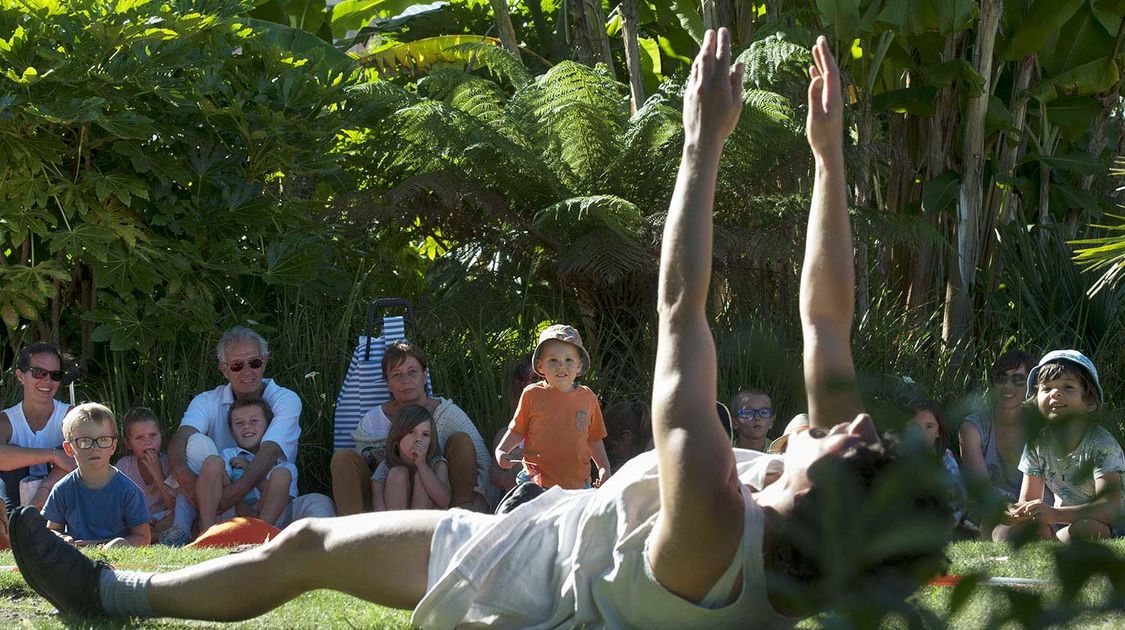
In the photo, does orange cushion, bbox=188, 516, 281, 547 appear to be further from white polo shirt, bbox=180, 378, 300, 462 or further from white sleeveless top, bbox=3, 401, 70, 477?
white sleeveless top, bbox=3, 401, 70, 477

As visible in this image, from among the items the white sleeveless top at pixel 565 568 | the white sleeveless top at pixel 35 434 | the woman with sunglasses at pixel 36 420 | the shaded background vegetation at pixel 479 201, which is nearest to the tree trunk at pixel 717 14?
the shaded background vegetation at pixel 479 201

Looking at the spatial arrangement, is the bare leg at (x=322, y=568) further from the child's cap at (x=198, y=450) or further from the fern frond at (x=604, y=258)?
the fern frond at (x=604, y=258)

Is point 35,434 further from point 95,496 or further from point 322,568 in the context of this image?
point 322,568

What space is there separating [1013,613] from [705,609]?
1.43 m

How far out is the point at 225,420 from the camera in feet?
22.7

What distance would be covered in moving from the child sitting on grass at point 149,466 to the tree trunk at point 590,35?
480cm

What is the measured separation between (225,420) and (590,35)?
15.5ft

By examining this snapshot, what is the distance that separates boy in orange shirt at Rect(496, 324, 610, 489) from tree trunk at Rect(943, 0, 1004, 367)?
12.6 ft

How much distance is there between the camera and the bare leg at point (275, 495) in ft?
21.3

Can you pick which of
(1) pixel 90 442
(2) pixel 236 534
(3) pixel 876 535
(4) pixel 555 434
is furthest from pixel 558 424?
(3) pixel 876 535

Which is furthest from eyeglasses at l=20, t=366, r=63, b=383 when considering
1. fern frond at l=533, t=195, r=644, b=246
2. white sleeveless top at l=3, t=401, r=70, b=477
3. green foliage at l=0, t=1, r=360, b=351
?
fern frond at l=533, t=195, r=644, b=246

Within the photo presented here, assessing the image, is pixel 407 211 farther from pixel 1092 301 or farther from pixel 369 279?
pixel 1092 301

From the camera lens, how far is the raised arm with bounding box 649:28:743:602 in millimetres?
2408

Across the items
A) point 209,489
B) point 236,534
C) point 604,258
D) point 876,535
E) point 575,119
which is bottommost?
point 236,534
